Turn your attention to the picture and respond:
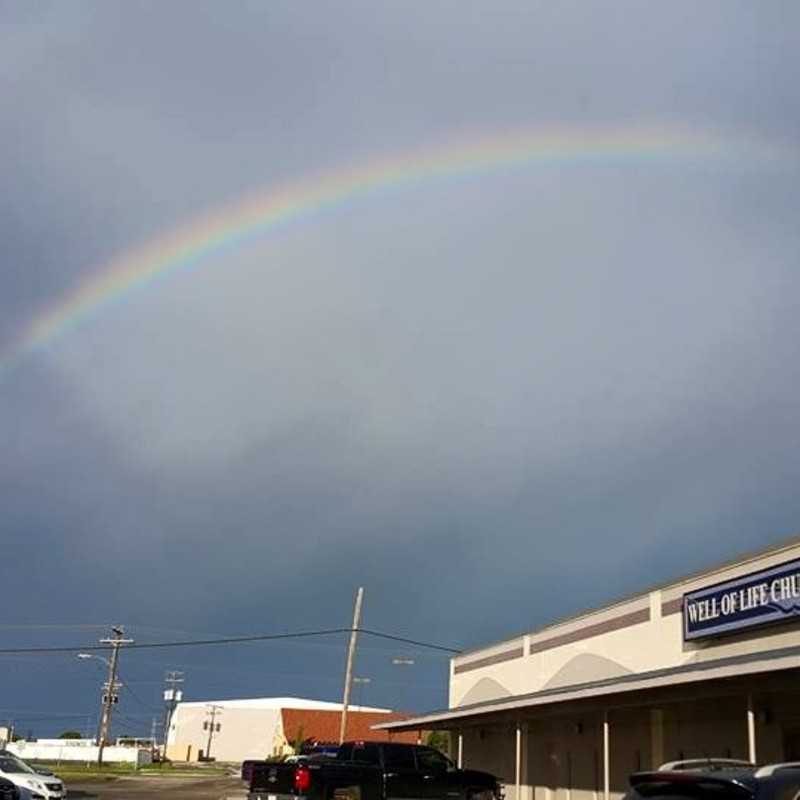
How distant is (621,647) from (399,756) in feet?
A: 21.8

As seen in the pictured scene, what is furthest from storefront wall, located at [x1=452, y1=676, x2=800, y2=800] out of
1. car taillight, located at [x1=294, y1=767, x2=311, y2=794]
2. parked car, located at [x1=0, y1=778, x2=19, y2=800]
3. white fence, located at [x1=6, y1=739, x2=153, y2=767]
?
white fence, located at [x1=6, y1=739, x2=153, y2=767]

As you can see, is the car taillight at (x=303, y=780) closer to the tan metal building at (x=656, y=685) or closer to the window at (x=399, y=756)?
the window at (x=399, y=756)

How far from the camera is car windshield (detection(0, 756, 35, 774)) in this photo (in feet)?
99.7

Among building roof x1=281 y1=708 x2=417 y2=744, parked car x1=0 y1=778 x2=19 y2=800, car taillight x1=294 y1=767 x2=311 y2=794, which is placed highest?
building roof x1=281 y1=708 x2=417 y2=744

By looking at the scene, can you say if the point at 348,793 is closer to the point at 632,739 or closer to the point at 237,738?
the point at 632,739

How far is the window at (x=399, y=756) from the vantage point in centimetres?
2014

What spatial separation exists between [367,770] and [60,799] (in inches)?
561

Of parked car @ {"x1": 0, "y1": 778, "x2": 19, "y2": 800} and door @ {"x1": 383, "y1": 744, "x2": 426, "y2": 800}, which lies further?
parked car @ {"x1": 0, "y1": 778, "x2": 19, "y2": 800}

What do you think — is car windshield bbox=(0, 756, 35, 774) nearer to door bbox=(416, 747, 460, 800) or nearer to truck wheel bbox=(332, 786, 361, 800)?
door bbox=(416, 747, 460, 800)

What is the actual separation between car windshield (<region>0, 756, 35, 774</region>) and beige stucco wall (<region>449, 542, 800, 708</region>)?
45.9 ft

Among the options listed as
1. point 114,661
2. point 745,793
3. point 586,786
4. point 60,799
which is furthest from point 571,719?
point 114,661

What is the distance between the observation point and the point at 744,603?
19.3 m

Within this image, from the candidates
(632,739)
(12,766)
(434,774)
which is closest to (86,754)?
(12,766)

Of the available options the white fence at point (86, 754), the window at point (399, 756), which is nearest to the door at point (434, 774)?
the window at point (399, 756)
